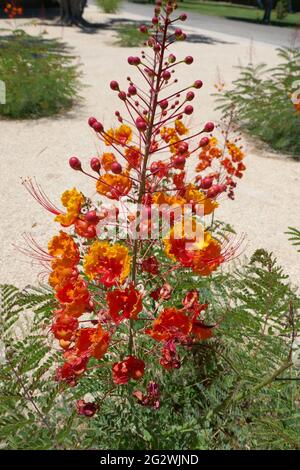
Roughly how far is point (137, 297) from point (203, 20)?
23.2 m

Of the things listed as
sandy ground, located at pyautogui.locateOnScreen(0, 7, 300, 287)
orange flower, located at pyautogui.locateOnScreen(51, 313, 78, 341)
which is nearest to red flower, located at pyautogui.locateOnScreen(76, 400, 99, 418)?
orange flower, located at pyautogui.locateOnScreen(51, 313, 78, 341)

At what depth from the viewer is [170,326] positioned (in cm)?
135

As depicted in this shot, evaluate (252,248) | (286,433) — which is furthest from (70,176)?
(286,433)

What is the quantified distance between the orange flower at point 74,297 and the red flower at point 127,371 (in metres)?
0.22

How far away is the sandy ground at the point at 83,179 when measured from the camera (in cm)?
357

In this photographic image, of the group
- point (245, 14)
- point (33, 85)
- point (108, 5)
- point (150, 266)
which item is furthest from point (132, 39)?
point (245, 14)

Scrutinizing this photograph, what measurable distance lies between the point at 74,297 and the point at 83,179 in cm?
354

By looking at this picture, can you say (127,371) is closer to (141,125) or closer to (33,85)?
(141,125)

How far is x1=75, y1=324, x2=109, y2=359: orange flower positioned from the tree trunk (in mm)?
17116

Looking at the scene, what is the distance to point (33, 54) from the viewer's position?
7.67m

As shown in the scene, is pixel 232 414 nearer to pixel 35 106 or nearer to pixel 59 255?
pixel 59 255

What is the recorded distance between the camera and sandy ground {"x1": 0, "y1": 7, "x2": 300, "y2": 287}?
11.7 ft

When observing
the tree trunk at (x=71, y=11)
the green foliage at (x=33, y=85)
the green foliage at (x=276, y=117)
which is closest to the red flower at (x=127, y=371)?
the green foliage at (x=276, y=117)
